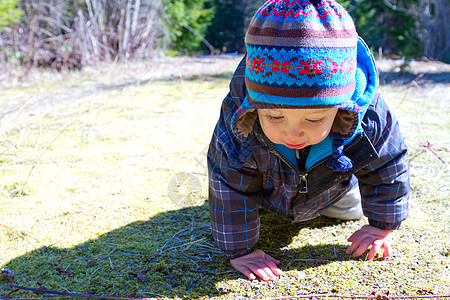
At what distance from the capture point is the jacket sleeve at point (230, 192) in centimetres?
171

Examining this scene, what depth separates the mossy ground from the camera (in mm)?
1670

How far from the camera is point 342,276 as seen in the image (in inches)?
67.1

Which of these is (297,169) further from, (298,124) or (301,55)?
(301,55)

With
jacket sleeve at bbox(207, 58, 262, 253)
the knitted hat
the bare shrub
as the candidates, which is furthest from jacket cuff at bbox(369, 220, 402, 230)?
the bare shrub

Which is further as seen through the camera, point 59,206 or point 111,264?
point 59,206

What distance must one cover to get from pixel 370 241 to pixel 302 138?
665 mm

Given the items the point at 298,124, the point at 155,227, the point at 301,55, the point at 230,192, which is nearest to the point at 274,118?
the point at 298,124

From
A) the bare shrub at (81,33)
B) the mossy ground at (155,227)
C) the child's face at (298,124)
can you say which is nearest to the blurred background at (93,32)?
the bare shrub at (81,33)

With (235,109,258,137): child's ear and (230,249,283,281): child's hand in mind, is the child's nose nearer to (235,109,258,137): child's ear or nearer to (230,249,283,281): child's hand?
(235,109,258,137): child's ear

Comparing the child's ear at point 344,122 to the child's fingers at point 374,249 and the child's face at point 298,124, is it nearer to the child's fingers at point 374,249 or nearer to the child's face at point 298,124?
the child's face at point 298,124

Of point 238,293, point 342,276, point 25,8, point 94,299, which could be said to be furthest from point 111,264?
point 25,8

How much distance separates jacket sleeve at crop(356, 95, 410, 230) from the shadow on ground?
0.78 ft

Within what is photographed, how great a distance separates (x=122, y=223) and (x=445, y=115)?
314 cm

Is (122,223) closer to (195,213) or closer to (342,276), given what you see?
(195,213)
